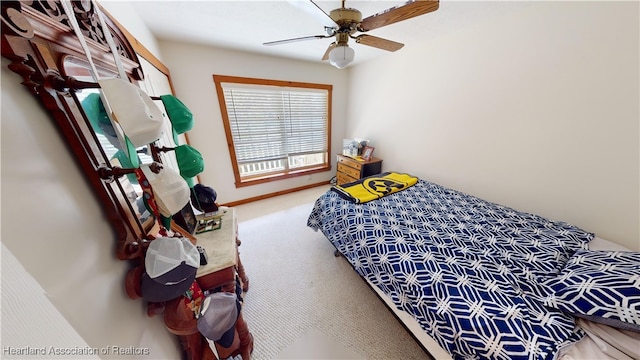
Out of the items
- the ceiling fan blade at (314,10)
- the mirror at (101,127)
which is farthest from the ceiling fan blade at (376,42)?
the mirror at (101,127)

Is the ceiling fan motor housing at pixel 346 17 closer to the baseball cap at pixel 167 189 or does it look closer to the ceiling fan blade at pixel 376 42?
the ceiling fan blade at pixel 376 42

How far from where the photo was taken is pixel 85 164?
0.55m

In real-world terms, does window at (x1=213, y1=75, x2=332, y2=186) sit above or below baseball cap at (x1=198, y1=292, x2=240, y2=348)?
above

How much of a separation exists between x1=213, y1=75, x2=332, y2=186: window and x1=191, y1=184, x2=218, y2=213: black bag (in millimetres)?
1576

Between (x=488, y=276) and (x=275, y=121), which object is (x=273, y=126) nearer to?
(x=275, y=121)

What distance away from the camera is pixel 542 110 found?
58.7 inches

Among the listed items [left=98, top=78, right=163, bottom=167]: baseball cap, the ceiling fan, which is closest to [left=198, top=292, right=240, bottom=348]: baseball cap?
[left=98, top=78, right=163, bottom=167]: baseball cap

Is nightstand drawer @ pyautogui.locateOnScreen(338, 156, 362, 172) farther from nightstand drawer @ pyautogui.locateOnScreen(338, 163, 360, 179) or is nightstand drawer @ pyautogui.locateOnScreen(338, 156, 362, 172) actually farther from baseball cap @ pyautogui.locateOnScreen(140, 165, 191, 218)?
baseball cap @ pyautogui.locateOnScreen(140, 165, 191, 218)

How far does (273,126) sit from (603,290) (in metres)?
3.15

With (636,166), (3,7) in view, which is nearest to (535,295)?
(636,166)

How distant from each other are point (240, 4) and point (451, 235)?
239cm

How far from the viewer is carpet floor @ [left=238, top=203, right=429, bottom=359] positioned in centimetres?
117

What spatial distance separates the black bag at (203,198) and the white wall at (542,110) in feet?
8.25

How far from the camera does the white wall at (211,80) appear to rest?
2146mm
